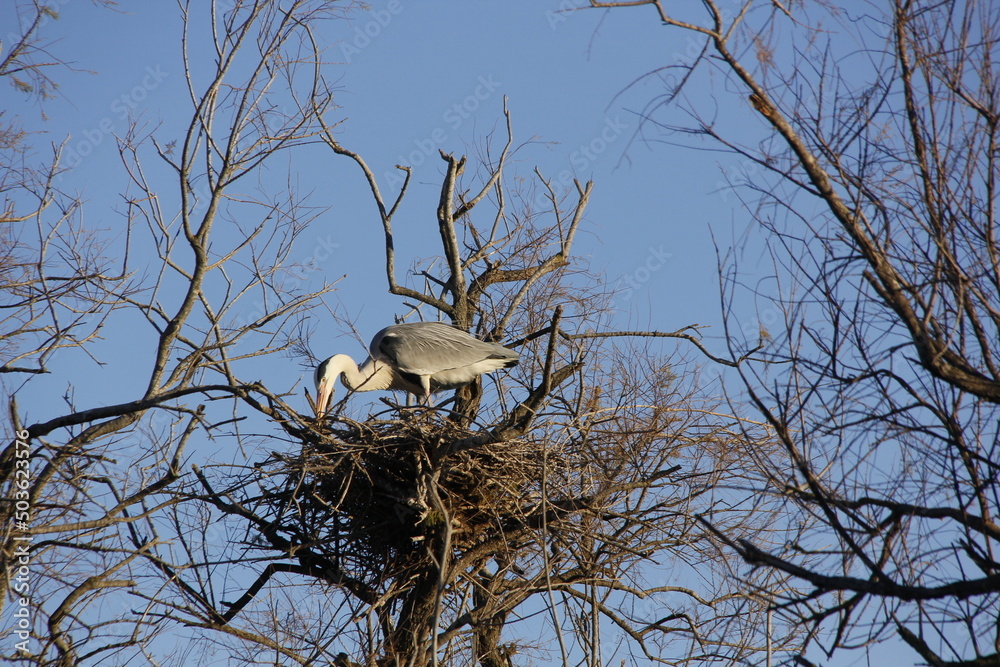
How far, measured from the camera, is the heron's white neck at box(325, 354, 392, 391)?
26.4 feet

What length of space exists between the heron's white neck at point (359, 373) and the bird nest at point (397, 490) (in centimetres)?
194

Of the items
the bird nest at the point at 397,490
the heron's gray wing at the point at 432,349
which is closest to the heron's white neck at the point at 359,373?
the heron's gray wing at the point at 432,349

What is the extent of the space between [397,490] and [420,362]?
2433mm

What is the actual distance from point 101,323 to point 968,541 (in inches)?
238

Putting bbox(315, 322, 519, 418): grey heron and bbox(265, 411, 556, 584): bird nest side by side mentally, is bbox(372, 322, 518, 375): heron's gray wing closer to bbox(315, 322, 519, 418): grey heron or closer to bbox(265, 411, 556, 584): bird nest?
bbox(315, 322, 519, 418): grey heron

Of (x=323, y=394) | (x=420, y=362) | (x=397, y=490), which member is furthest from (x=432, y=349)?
(x=397, y=490)

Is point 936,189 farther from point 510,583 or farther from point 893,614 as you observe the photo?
point 510,583

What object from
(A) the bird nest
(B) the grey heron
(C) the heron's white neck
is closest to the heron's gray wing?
(B) the grey heron

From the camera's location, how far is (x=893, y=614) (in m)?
3.20

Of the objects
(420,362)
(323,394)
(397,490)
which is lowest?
(397,490)

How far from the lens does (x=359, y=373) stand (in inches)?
332

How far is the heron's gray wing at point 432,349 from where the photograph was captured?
7.86 m

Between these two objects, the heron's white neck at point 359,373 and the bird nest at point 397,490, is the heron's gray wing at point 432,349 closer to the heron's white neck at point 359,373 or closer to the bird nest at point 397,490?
the heron's white neck at point 359,373

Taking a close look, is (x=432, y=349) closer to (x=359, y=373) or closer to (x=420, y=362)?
(x=420, y=362)
